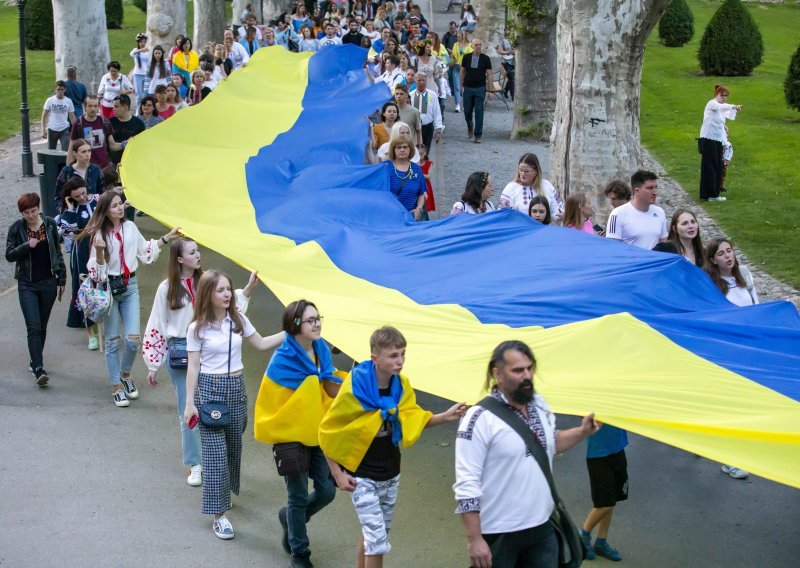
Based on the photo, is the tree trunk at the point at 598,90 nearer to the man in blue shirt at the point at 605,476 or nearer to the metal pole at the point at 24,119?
the man in blue shirt at the point at 605,476

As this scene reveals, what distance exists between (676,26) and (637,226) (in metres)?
30.9

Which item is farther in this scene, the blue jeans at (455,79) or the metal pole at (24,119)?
the blue jeans at (455,79)

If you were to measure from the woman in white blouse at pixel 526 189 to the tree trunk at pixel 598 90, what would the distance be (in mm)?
3712

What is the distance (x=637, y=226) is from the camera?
10.1 m

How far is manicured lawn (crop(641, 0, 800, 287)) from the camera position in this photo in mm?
16484

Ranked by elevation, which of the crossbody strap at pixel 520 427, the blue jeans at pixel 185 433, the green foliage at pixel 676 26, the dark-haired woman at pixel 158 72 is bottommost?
the blue jeans at pixel 185 433

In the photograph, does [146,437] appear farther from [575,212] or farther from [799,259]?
[799,259]

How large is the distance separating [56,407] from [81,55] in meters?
14.1

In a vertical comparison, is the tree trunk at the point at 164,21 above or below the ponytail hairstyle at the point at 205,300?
above

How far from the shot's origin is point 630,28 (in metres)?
14.1

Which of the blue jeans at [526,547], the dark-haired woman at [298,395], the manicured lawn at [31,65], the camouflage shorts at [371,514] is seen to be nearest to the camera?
the blue jeans at [526,547]

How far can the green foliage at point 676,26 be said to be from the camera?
38906 millimetres

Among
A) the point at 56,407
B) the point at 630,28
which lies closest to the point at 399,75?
the point at 630,28

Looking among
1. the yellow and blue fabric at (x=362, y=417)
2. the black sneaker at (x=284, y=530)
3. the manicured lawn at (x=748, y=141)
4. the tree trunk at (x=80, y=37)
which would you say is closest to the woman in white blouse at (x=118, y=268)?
the black sneaker at (x=284, y=530)
